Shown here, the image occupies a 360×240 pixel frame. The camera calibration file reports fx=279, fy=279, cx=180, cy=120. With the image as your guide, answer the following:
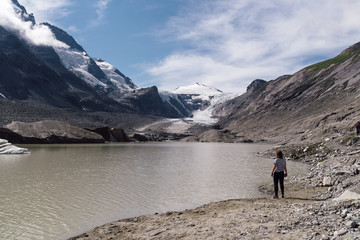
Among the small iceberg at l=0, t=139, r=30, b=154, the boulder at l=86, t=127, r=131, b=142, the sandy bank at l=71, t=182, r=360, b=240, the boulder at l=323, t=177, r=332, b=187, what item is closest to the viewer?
the sandy bank at l=71, t=182, r=360, b=240

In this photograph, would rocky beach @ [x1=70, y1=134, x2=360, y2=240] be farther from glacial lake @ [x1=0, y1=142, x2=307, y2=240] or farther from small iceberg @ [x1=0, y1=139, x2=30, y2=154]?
small iceberg @ [x1=0, y1=139, x2=30, y2=154]

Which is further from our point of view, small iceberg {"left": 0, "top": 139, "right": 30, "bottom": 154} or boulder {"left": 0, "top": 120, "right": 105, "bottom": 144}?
boulder {"left": 0, "top": 120, "right": 105, "bottom": 144}

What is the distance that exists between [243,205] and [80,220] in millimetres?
7161

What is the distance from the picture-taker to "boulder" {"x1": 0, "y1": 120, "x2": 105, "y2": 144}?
243ft

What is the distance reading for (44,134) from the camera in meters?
79.4

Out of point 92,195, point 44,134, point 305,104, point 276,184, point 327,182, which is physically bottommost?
point 92,195

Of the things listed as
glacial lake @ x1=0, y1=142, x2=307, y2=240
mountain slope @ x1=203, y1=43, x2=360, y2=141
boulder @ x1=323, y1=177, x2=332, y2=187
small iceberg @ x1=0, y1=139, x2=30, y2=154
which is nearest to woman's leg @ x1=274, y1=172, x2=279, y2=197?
glacial lake @ x1=0, y1=142, x2=307, y2=240

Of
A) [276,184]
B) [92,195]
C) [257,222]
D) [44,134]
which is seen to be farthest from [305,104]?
[257,222]

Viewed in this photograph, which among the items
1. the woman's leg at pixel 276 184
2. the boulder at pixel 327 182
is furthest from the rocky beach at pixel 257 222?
the boulder at pixel 327 182

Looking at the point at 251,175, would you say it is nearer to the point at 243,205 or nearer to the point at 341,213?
the point at 243,205

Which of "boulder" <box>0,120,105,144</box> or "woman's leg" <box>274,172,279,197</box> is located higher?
"boulder" <box>0,120,105,144</box>

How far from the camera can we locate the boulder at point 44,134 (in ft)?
243

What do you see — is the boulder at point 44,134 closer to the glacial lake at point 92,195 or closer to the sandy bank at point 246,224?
the glacial lake at point 92,195

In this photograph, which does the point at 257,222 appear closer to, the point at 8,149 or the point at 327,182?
the point at 327,182
